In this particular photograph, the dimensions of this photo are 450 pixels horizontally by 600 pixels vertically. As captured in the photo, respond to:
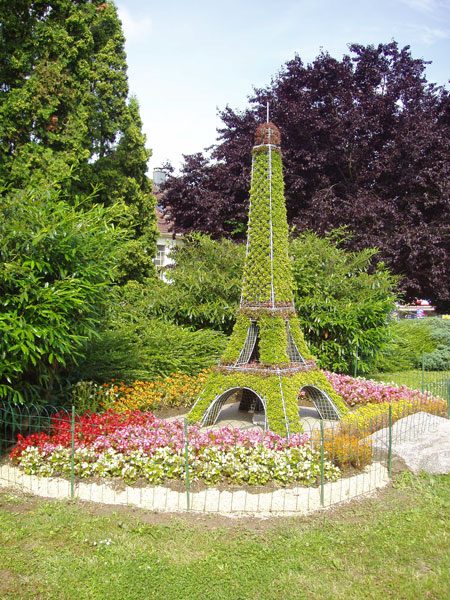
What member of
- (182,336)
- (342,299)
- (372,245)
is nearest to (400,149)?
(372,245)

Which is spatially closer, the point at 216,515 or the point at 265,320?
the point at 216,515

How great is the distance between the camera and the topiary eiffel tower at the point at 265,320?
299 inches

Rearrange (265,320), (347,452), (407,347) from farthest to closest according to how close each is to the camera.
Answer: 1. (407,347)
2. (265,320)
3. (347,452)

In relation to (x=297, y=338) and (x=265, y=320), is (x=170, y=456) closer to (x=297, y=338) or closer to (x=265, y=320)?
(x=265, y=320)

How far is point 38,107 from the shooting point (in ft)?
45.0

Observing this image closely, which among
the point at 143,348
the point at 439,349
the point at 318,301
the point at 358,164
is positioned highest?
the point at 358,164

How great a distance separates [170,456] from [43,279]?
116 inches

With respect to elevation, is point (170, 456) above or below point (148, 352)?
below

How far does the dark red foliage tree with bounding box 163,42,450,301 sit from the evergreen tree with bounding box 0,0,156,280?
3.65 metres

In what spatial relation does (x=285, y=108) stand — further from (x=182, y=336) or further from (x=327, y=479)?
(x=327, y=479)

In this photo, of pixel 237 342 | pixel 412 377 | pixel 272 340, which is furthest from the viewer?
pixel 412 377

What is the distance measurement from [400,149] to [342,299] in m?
7.54

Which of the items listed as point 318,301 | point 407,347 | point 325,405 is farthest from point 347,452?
point 407,347

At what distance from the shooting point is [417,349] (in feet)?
57.2
